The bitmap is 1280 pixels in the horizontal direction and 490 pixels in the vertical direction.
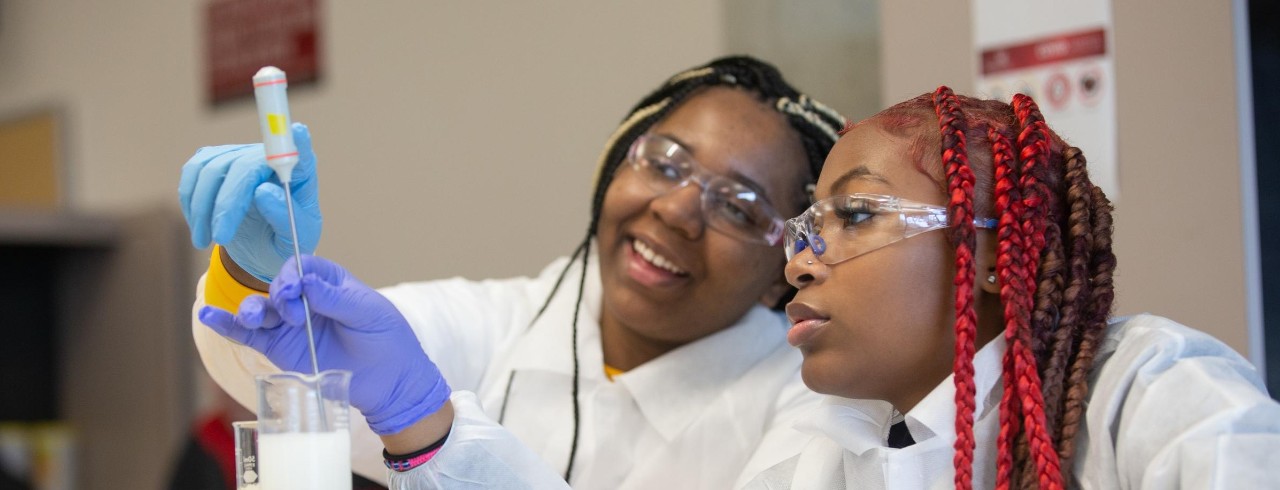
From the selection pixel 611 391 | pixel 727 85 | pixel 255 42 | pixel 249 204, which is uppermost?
pixel 255 42

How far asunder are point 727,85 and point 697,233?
0.94ft

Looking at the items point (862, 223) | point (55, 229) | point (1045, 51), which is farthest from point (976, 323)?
point (55, 229)

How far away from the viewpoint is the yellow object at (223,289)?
5.03 ft

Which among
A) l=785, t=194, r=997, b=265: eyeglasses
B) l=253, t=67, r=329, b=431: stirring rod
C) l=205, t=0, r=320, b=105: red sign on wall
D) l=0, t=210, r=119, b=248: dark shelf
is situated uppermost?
l=205, t=0, r=320, b=105: red sign on wall

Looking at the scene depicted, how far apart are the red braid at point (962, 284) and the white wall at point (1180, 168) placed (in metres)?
0.75

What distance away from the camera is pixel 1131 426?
3.65 feet

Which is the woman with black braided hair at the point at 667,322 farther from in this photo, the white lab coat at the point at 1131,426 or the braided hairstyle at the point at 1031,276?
the braided hairstyle at the point at 1031,276

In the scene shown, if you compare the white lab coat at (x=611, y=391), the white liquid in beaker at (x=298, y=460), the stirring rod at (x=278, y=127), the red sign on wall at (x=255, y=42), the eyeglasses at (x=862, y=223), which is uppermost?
the red sign on wall at (x=255, y=42)

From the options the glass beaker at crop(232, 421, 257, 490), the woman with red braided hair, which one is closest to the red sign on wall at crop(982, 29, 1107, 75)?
the woman with red braided hair

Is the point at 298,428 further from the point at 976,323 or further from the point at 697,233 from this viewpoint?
the point at 697,233

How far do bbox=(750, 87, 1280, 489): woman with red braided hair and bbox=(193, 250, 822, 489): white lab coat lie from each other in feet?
1.26

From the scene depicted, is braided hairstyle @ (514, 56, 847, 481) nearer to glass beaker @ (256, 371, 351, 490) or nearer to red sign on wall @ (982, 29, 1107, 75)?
red sign on wall @ (982, 29, 1107, 75)

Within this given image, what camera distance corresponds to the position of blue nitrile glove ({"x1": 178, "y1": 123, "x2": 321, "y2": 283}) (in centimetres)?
133

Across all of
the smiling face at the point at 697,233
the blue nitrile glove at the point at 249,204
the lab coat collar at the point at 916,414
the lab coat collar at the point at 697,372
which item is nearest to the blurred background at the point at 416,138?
the smiling face at the point at 697,233
